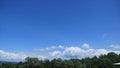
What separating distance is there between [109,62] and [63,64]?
26720 millimetres

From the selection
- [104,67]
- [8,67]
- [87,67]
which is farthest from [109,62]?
[8,67]

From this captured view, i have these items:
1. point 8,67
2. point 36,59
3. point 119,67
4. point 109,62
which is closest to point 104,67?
point 109,62

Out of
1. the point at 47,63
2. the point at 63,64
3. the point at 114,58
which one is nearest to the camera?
the point at 63,64

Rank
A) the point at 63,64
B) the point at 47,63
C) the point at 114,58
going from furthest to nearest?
the point at 114,58 → the point at 47,63 → the point at 63,64

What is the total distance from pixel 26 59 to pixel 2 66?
1613cm

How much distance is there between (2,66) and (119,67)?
54.9 metres

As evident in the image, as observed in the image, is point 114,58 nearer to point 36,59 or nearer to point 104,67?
point 104,67

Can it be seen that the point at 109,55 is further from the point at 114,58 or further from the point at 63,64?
the point at 63,64

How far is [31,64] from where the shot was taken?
9762 cm

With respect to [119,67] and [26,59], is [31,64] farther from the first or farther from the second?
[119,67]

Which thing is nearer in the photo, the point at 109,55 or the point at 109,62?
the point at 109,62

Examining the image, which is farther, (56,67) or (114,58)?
(114,58)

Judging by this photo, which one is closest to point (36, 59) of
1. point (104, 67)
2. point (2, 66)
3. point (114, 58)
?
point (2, 66)

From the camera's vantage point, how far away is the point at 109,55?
13025 centimetres
